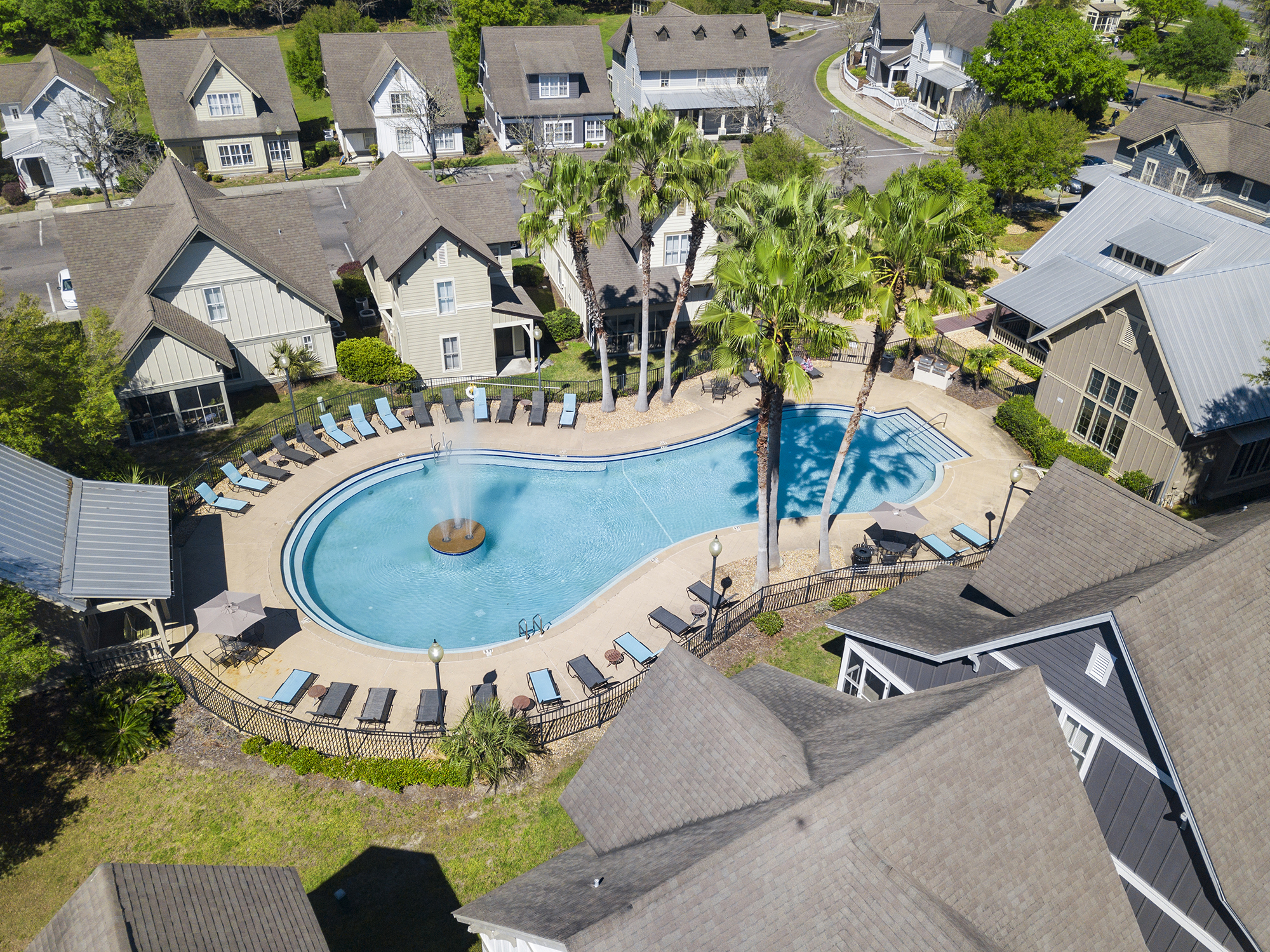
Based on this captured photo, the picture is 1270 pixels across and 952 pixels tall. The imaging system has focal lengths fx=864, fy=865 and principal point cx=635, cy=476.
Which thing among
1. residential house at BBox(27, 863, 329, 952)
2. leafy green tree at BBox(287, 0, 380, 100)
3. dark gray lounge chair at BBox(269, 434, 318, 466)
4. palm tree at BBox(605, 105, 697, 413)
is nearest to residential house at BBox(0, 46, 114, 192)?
leafy green tree at BBox(287, 0, 380, 100)

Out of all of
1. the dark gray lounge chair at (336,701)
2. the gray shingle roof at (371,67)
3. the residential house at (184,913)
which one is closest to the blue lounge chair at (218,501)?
the dark gray lounge chair at (336,701)

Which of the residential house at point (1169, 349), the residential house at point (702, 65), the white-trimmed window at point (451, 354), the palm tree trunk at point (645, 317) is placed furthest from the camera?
the residential house at point (702, 65)

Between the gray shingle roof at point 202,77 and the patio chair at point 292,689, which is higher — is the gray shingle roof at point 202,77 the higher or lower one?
the higher one

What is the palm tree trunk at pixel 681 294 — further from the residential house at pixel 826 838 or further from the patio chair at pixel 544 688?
the residential house at pixel 826 838

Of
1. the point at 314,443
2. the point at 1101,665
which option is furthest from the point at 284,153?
the point at 1101,665

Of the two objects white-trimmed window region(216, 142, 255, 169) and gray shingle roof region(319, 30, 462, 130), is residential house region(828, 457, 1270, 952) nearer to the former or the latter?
gray shingle roof region(319, 30, 462, 130)

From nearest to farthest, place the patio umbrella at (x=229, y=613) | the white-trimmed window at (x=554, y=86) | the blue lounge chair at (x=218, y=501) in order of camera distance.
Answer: the patio umbrella at (x=229, y=613) → the blue lounge chair at (x=218, y=501) → the white-trimmed window at (x=554, y=86)

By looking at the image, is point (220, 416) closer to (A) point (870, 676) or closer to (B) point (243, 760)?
(B) point (243, 760)

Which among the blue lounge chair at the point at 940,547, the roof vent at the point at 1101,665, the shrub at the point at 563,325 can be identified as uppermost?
the roof vent at the point at 1101,665
